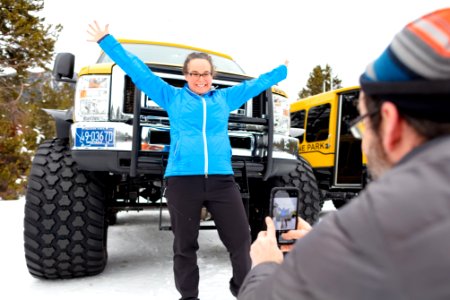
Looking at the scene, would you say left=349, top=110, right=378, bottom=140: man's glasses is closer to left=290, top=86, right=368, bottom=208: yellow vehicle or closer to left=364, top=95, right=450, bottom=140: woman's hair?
left=364, top=95, right=450, bottom=140: woman's hair

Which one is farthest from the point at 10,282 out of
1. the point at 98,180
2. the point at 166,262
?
the point at 166,262

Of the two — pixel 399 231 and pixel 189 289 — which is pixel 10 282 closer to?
pixel 189 289

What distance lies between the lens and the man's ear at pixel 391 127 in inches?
29.1

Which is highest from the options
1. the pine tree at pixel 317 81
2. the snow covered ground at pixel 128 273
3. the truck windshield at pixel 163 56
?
the pine tree at pixel 317 81

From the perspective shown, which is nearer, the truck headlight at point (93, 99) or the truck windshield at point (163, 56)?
the truck headlight at point (93, 99)

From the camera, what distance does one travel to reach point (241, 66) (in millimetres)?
4816

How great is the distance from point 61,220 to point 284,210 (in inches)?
86.0

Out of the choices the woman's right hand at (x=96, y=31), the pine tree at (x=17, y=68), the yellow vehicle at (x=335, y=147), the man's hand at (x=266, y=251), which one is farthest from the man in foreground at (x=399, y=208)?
the pine tree at (x=17, y=68)

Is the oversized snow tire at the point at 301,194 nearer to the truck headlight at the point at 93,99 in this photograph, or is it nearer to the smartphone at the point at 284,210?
the truck headlight at the point at 93,99

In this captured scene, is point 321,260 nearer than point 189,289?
Yes

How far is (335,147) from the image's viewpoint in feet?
28.5

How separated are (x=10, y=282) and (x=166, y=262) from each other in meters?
1.37

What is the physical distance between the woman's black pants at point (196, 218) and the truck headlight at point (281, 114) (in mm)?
1210

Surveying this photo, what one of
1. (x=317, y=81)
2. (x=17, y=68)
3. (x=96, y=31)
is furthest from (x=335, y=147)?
(x=317, y=81)
